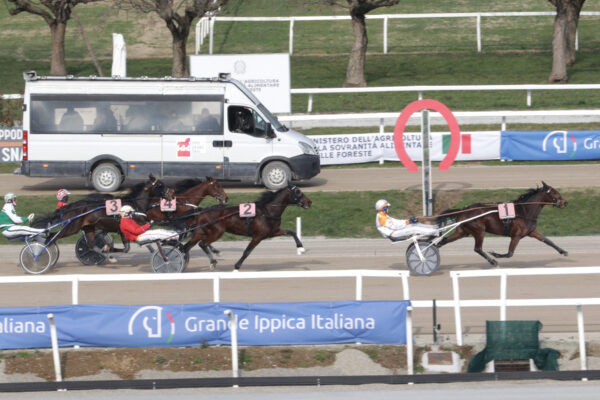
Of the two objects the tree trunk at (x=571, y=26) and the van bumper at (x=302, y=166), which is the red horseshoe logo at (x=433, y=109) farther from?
the tree trunk at (x=571, y=26)

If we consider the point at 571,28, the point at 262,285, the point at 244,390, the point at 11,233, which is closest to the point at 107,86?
the point at 11,233

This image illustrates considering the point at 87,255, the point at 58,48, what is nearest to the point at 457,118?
the point at 87,255

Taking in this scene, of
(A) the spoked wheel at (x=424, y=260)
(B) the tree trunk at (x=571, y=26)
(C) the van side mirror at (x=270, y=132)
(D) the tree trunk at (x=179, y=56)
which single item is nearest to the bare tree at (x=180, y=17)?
(D) the tree trunk at (x=179, y=56)

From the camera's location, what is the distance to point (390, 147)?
24.1 m

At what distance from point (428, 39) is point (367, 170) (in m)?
18.7

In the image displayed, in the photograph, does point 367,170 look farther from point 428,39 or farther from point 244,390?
point 428,39

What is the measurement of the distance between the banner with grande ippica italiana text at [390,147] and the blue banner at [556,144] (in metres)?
0.58

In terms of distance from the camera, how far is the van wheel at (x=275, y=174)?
2111 centimetres

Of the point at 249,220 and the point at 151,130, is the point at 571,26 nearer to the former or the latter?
the point at 151,130

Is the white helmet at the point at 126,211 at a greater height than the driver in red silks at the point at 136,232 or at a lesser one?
greater

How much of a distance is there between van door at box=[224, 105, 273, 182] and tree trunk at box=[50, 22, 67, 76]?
Result: 15.9m

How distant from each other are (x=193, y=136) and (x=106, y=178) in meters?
2.14

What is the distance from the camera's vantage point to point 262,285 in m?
14.2

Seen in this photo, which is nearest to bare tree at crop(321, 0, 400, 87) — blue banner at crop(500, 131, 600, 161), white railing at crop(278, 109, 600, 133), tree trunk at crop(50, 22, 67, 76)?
white railing at crop(278, 109, 600, 133)
